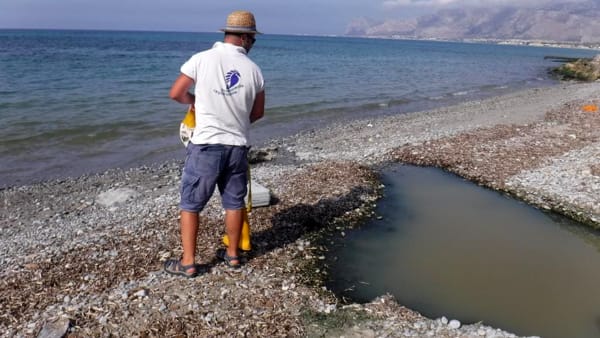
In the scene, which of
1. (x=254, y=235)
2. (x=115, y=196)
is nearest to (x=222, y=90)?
(x=254, y=235)

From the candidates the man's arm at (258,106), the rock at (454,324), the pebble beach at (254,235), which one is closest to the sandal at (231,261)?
the pebble beach at (254,235)

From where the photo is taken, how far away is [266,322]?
4.79 meters

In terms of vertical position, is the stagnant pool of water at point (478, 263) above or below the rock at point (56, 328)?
above

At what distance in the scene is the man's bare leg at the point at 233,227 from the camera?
548 centimetres

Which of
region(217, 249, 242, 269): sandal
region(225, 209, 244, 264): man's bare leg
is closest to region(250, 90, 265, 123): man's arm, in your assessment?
region(225, 209, 244, 264): man's bare leg

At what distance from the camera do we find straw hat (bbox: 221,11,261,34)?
471 centimetres

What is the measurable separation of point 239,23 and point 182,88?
0.91m

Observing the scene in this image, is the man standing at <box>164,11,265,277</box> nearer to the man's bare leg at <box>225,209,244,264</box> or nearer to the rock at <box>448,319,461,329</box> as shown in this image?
the man's bare leg at <box>225,209,244,264</box>

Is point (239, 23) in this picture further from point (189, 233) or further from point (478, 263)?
point (478, 263)

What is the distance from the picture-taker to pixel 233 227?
5586 mm

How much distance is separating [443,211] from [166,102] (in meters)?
16.7

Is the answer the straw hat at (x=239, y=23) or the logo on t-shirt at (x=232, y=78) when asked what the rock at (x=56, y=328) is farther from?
the straw hat at (x=239, y=23)

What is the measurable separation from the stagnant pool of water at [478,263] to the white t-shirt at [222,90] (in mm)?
2429

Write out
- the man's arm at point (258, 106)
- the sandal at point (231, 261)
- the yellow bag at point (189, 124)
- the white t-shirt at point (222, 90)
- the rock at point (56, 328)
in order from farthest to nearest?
the sandal at point (231, 261) < the man's arm at point (258, 106) < the yellow bag at point (189, 124) < the white t-shirt at point (222, 90) < the rock at point (56, 328)
